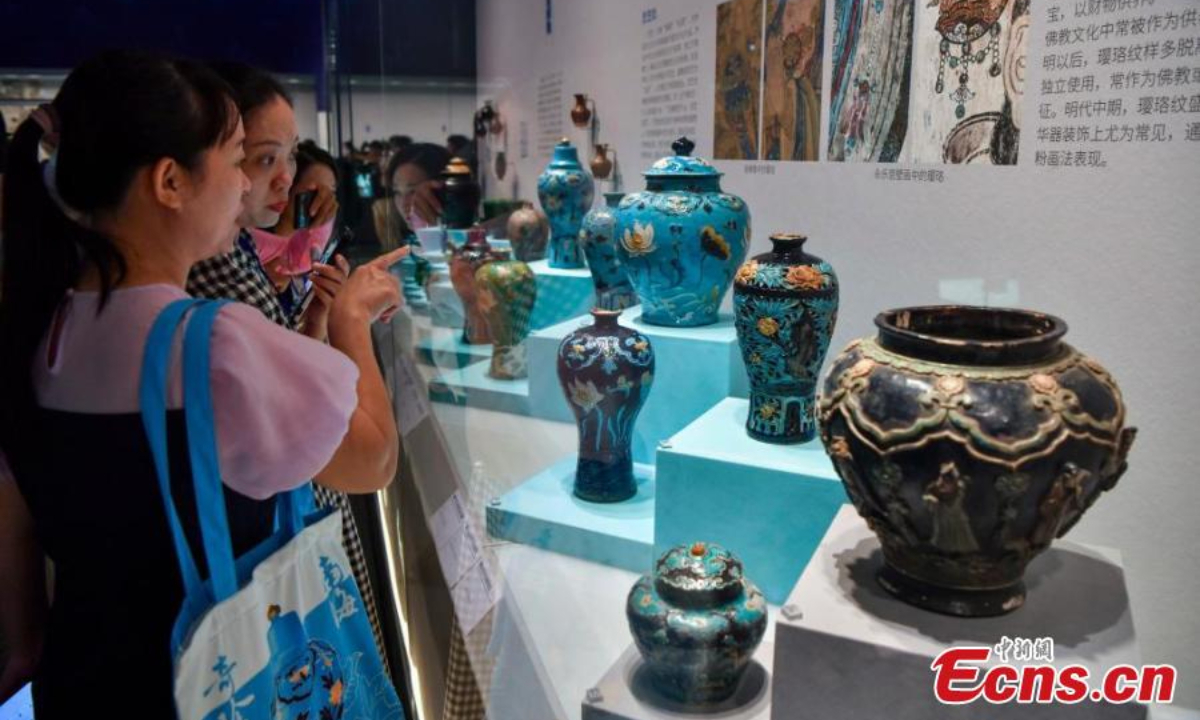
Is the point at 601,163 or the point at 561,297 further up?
the point at 601,163

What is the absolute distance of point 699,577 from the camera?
4.94 ft

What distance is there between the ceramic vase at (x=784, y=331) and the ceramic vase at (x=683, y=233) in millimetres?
458

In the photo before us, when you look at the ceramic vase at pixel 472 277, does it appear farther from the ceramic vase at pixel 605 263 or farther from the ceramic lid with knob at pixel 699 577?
the ceramic lid with knob at pixel 699 577

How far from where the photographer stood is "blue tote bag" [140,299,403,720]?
0.90 metres

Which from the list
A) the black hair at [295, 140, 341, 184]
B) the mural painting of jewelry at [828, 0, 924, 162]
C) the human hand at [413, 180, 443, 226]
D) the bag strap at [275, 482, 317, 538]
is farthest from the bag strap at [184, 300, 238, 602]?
the human hand at [413, 180, 443, 226]

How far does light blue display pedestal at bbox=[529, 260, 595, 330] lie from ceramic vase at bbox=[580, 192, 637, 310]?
5.6 inches

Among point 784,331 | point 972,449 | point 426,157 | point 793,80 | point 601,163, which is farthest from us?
point 426,157

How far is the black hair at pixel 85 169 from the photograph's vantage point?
945mm

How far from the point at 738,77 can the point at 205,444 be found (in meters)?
2.21

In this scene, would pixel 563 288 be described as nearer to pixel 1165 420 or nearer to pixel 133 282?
pixel 1165 420

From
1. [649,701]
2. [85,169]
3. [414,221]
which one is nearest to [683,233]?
[649,701]

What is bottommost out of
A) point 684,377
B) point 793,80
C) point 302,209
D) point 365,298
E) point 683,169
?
point 684,377

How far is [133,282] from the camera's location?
3.18 feet

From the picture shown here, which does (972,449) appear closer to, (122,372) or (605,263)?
(122,372)
